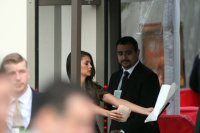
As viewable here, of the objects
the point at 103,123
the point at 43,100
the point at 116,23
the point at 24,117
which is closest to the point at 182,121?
the point at 103,123

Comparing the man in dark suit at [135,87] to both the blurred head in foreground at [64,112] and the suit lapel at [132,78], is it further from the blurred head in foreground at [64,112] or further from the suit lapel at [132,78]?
the blurred head in foreground at [64,112]

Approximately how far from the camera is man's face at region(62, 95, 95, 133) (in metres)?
1.90

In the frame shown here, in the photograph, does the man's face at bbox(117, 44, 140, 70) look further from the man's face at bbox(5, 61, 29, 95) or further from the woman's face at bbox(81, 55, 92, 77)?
the man's face at bbox(5, 61, 29, 95)

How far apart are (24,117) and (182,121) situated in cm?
308

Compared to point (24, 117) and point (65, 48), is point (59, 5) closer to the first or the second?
point (65, 48)

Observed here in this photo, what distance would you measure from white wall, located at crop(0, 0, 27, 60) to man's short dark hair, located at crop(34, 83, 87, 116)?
310 centimetres

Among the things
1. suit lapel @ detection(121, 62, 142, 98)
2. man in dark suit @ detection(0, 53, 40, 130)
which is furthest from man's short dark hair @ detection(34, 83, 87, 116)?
suit lapel @ detection(121, 62, 142, 98)

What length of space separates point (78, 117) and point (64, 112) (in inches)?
2.0

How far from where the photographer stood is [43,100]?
6.60 feet

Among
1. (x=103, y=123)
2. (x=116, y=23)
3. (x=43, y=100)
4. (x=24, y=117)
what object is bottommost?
(x=103, y=123)

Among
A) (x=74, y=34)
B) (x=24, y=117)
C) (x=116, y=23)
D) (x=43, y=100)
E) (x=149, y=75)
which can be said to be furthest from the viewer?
(x=116, y=23)

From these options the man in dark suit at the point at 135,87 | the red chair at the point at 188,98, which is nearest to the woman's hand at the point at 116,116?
the man in dark suit at the point at 135,87

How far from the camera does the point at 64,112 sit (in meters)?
1.91

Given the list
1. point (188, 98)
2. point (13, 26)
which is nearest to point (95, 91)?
point (13, 26)
